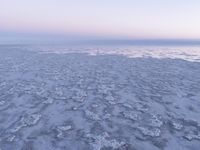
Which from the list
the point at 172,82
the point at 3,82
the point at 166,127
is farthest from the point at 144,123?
the point at 3,82

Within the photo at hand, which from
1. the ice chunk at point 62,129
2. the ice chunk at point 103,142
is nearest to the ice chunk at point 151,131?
the ice chunk at point 103,142

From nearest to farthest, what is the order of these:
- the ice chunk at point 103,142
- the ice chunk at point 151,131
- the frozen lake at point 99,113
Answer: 1. the ice chunk at point 103,142
2. the frozen lake at point 99,113
3. the ice chunk at point 151,131

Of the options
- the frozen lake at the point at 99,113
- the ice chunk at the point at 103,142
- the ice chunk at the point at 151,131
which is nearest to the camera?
the ice chunk at the point at 103,142

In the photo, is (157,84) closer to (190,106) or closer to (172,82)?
(172,82)

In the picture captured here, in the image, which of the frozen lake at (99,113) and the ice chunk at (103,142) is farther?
the frozen lake at (99,113)

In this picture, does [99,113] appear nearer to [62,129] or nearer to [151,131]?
[62,129]

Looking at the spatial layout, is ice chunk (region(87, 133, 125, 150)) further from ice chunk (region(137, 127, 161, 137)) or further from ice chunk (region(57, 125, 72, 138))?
ice chunk (region(137, 127, 161, 137))

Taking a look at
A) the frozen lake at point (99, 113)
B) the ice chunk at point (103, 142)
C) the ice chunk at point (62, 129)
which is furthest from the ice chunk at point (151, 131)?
the ice chunk at point (62, 129)

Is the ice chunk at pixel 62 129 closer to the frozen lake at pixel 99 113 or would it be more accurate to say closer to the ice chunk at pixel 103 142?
the frozen lake at pixel 99 113

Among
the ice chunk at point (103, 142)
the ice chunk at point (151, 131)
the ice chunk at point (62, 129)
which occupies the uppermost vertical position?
the ice chunk at point (151, 131)

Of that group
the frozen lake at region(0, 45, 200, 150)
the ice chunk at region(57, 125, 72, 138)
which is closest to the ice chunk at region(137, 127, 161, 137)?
the frozen lake at region(0, 45, 200, 150)

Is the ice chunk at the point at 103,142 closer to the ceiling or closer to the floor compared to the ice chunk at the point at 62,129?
closer to the ceiling
